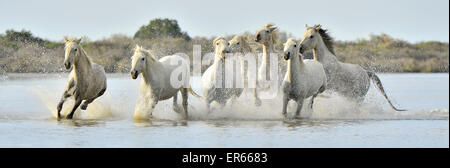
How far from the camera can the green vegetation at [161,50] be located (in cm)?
2738

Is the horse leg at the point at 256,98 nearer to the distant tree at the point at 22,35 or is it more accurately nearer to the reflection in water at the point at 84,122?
the reflection in water at the point at 84,122

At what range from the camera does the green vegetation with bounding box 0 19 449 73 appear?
89.8 ft

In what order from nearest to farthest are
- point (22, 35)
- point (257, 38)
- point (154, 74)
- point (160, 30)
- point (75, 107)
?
point (154, 74) → point (75, 107) → point (257, 38) → point (22, 35) → point (160, 30)

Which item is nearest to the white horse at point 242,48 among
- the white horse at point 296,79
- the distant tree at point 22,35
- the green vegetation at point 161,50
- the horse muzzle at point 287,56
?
the white horse at point 296,79

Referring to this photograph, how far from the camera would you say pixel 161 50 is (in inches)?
1267

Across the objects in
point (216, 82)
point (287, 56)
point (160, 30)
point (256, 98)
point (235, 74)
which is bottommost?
point (256, 98)

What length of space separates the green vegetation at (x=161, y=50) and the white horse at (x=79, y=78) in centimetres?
1114

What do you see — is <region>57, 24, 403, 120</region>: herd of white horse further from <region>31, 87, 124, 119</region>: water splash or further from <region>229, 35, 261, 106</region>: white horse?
<region>31, 87, 124, 119</region>: water splash

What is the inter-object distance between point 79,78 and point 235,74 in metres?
A: 2.50

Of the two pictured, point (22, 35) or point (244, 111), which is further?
point (22, 35)

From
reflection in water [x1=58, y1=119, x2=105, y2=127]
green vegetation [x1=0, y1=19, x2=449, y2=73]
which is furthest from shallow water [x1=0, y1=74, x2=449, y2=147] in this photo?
green vegetation [x1=0, y1=19, x2=449, y2=73]

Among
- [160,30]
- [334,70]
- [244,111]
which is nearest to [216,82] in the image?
[244,111]

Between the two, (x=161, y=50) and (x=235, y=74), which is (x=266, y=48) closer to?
(x=235, y=74)

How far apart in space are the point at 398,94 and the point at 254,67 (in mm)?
6922
